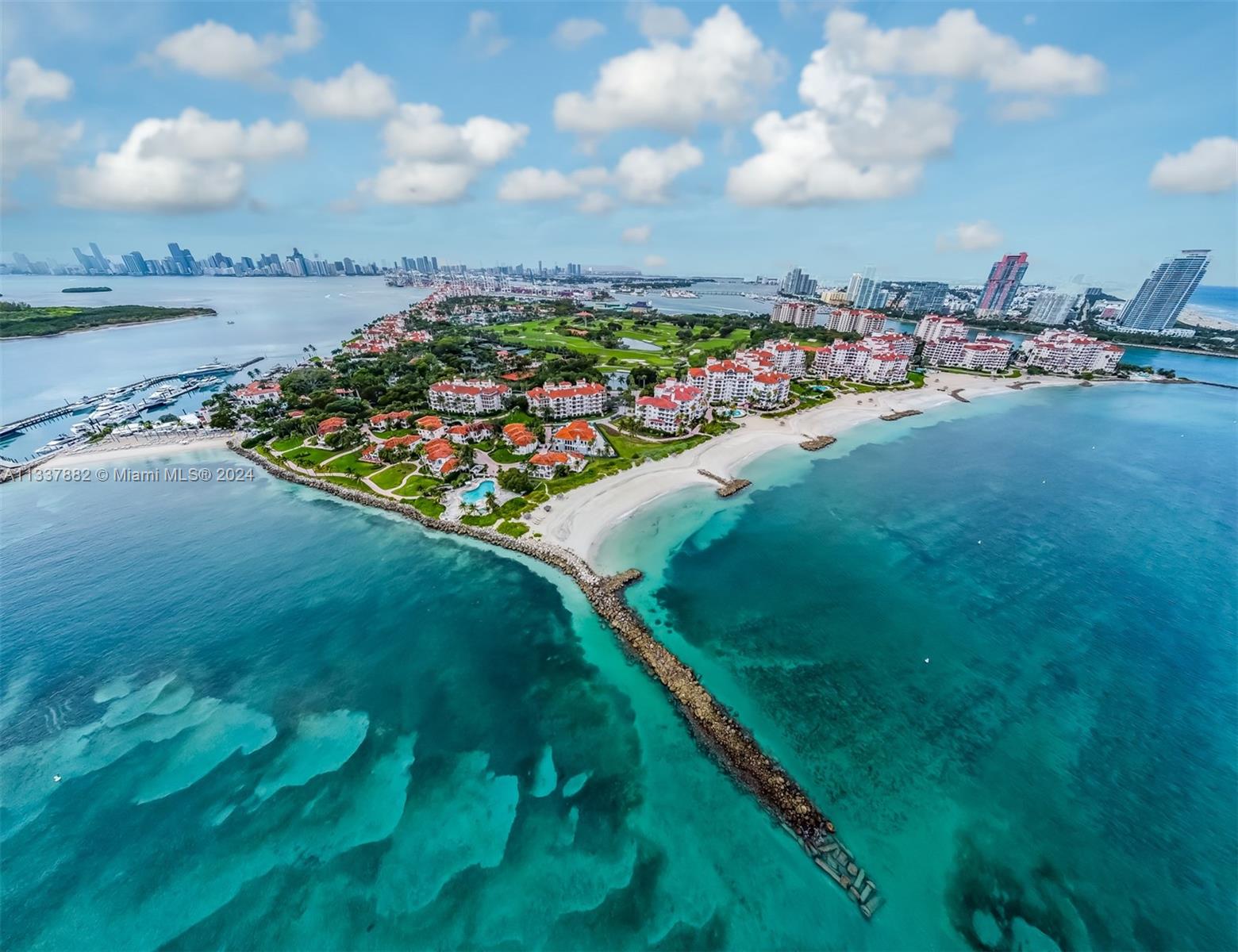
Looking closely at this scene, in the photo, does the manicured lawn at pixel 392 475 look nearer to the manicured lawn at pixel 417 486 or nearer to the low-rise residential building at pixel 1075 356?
the manicured lawn at pixel 417 486

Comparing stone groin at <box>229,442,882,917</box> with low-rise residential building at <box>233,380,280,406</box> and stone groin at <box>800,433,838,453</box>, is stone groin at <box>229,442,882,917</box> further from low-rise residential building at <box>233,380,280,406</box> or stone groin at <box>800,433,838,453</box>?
low-rise residential building at <box>233,380,280,406</box>

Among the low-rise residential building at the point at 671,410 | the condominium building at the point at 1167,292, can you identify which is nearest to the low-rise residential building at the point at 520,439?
the low-rise residential building at the point at 671,410

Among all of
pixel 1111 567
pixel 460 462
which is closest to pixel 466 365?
pixel 460 462

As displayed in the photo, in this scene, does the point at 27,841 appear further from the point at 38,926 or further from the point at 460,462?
the point at 460,462

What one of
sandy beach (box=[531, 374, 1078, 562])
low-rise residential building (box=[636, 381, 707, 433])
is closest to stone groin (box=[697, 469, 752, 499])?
sandy beach (box=[531, 374, 1078, 562])

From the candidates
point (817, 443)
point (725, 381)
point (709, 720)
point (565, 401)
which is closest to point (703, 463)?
point (817, 443)

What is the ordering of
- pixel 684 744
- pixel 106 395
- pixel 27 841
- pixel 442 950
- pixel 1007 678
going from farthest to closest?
pixel 106 395 < pixel 1007 678 < pixel 684 744 < pixel 27 841 < pixel 442 950
